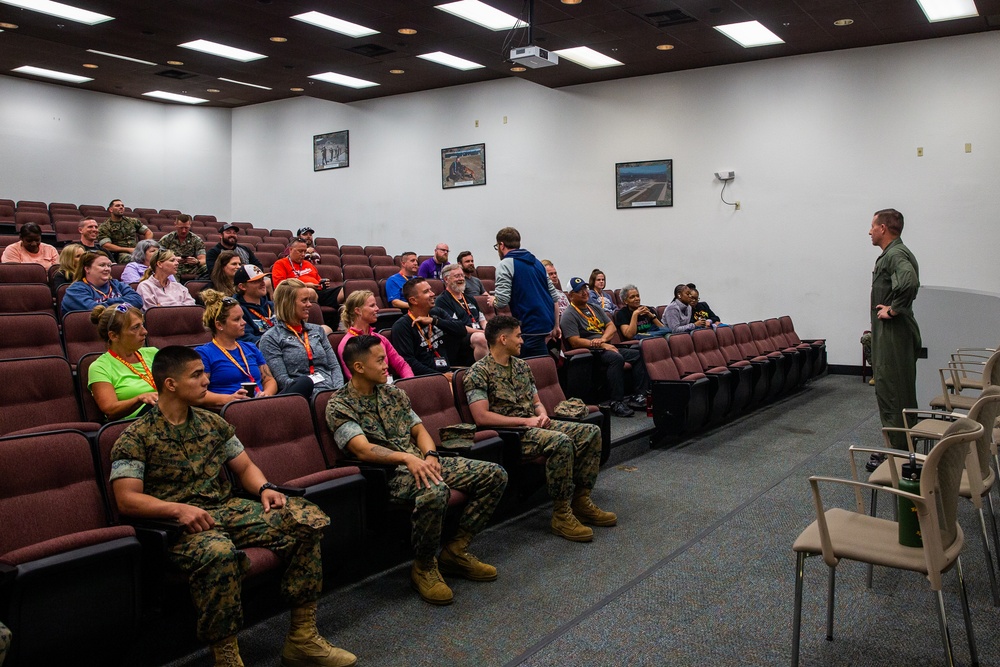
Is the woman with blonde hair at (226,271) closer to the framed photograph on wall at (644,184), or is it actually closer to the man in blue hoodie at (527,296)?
the man in blue hoodie at (527,296)

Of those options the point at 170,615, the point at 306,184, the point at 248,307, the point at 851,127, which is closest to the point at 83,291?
the point at 248,307

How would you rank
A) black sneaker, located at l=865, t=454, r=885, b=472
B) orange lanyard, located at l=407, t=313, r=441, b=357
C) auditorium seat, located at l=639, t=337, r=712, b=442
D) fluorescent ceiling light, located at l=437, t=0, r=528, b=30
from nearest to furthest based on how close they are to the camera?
A: black sneaker, located at l=865, t=454, r=885, b=472, orange lanyard, located at l=407, t=313, r=441, b=357, auditorium seat, located at l=639, t=337, r=712, b=442, fluorescent ceiling light, located at l=437, t=0, r=528, b=30

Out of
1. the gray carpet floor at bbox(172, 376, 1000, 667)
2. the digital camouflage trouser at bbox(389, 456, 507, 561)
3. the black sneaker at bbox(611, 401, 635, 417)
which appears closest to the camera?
the gray carpet floor at bbox(172, 376, 1000, 667)

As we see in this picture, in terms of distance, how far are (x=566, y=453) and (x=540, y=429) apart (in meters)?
0.19

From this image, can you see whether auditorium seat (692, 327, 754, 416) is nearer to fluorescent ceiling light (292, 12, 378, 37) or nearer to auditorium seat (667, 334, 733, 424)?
auditorium seat (667, 334, 733, 424)

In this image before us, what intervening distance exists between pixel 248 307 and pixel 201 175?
36.5 feet

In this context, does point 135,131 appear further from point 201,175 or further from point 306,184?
point 306,184

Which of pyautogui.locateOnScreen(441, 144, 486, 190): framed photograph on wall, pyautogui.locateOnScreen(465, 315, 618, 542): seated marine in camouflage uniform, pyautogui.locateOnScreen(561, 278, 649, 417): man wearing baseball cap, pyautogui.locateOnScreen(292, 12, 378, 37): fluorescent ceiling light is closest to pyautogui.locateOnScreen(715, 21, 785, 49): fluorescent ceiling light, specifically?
pyautogui.locateOnScreen(561, 278, 649, 417): man wearing baseball cap

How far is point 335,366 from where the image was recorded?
14.5 ft

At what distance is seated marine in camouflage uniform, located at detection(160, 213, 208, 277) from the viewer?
7.21 metres

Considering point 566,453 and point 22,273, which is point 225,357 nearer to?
point 566,453

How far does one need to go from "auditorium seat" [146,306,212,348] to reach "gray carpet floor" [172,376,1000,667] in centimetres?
231

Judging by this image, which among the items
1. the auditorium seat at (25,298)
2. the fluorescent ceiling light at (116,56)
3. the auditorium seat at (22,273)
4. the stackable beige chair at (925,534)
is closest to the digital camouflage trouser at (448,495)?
the stackable beige chair at (925,534)

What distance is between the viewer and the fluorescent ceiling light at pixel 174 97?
13.4 meters
